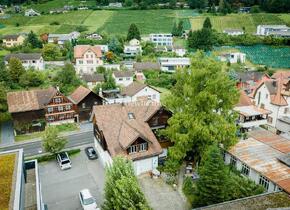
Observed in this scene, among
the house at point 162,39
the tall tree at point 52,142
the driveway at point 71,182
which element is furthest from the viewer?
the house at point 162,39

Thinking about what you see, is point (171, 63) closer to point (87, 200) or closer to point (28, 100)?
point (28, 100)

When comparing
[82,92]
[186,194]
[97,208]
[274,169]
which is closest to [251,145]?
[274,169]

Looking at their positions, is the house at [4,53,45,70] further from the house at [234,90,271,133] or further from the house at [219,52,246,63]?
the house at [234,90,271,133]

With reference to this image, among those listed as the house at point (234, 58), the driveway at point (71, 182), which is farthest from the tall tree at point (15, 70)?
the house at point (234, 58)

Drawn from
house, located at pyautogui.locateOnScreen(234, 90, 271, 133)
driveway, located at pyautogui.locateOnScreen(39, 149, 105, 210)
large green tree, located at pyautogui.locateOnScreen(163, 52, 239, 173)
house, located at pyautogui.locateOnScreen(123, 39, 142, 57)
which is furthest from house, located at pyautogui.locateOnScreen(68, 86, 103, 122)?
house, located at pyautogui.locateOnScreen(123, 39, 142, 57)

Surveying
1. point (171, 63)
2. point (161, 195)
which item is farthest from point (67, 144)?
point (171, 63)

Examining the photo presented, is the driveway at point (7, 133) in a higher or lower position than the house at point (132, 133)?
lower

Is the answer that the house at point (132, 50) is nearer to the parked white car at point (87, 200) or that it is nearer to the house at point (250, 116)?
the house at point (250, 116)
